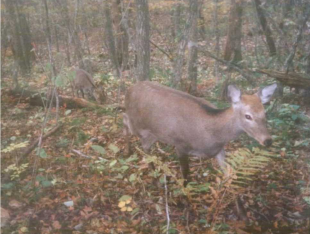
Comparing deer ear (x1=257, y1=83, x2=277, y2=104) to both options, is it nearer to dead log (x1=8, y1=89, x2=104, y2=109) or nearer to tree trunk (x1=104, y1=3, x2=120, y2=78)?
dead log (x1=8, y1=89, x2=104, y2=109)

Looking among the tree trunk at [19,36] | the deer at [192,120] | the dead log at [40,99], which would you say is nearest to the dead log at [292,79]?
the deer at [192,120]

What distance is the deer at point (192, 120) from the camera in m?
4.15

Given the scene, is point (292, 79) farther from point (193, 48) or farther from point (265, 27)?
point (265, 27)

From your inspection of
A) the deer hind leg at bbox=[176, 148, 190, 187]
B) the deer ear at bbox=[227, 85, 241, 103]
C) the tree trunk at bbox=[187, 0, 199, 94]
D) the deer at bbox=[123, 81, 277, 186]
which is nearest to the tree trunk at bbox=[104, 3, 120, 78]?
the tree trunk at bbox=[187, 0, 199, 94]

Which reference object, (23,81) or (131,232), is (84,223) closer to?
(131,232)

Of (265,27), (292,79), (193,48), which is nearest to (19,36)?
(193,48)

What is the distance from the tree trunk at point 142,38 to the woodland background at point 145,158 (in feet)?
0.07

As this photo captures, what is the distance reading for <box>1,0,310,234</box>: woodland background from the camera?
145 inches

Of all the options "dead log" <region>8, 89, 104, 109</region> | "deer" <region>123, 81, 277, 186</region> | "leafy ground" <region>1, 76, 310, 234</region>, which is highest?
"deer" <region>123, 81, 277, 186</region>

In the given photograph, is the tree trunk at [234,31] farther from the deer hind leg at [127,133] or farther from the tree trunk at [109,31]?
the deer hind leg at [127,133]

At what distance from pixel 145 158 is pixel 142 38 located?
2.98 m

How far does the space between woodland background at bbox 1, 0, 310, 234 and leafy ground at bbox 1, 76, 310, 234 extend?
0.05 ft

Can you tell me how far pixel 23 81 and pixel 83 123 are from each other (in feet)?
10.3

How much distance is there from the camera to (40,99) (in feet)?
27.4
